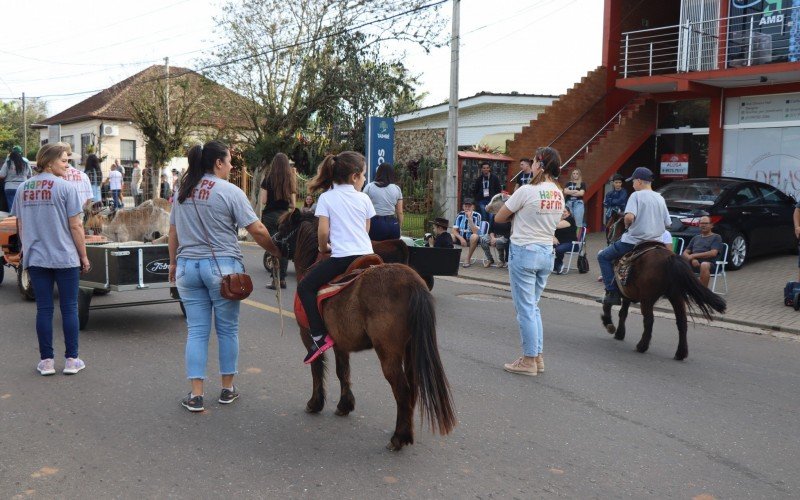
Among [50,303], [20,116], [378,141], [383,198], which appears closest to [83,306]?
[50,303]

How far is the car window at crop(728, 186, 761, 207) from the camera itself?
14.5m

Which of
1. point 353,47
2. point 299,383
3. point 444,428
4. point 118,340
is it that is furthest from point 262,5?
point 444,428

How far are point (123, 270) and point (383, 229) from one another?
2931mm

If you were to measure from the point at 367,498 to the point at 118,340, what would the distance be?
177 inches

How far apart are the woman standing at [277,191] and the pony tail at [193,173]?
4.25 meters

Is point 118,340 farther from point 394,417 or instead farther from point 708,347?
point 708,347

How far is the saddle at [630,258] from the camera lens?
7828mm

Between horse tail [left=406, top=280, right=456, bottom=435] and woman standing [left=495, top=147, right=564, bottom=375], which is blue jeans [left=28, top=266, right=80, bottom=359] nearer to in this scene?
horse tail [left=406, top=280, right=456, bottom=435]

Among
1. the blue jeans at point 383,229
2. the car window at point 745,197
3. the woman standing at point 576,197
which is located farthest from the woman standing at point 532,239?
the car window at point 745,197

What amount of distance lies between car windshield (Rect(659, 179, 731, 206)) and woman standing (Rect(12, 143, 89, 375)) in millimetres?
11823

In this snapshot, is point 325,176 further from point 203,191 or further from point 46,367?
point 46,367

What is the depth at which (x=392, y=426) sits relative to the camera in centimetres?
511

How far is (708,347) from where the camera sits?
827 cm

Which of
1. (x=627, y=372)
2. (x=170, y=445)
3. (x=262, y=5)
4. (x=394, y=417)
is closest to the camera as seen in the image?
(x=170, y=445)
